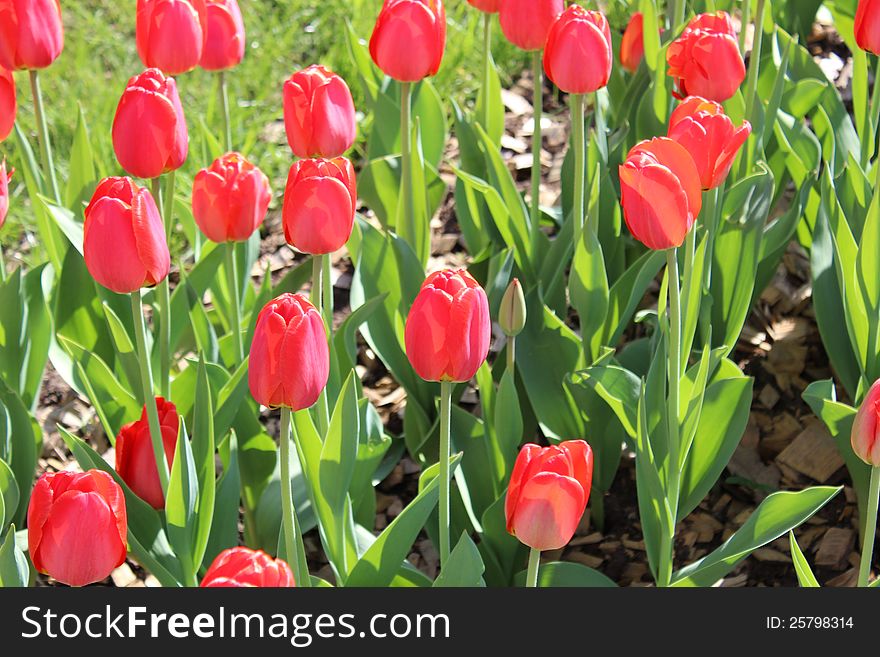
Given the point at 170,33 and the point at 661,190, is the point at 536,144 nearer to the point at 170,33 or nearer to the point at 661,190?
the point at 170,33

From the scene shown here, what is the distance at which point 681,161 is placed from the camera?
57.6 inches

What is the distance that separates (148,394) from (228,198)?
332mm

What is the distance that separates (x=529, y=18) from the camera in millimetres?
2094

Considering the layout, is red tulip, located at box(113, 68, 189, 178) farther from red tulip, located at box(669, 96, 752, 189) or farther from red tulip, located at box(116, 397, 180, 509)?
red tulip, located at box(669, 96, 752, 189)

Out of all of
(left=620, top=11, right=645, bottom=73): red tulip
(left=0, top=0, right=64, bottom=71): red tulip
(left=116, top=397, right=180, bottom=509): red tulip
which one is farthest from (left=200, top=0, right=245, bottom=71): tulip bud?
(left=620, top=11, right=645, bottom=73): red tulip

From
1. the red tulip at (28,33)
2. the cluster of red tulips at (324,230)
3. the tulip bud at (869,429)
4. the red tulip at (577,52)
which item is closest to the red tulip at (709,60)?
the cluster of red tulips at (324,230)

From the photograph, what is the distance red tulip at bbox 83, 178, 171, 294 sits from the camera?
58.0 inches

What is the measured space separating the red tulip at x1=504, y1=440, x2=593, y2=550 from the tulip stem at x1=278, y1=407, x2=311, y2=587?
28 centimetres

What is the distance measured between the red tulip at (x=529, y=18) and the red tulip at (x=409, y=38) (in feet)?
0.67

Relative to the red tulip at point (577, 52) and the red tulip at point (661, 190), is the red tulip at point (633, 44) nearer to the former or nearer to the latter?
the red tulip at point (577, 52)

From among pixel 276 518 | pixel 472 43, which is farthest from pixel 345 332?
pixel 472 43

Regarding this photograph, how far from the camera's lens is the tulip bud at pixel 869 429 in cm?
140
